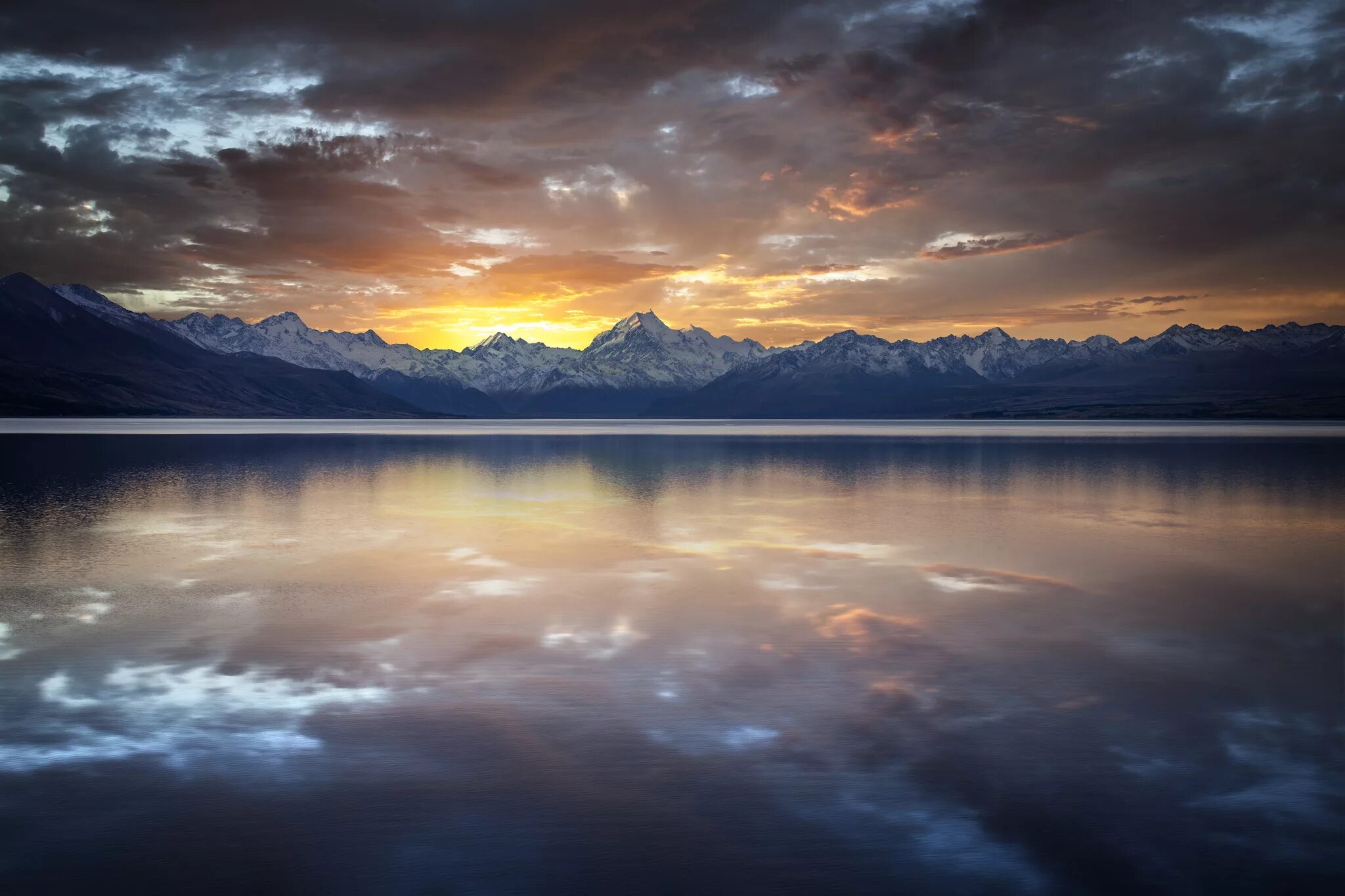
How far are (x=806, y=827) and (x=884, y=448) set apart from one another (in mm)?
115503

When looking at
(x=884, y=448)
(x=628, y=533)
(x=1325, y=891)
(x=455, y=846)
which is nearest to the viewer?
(x=1325, y=891)

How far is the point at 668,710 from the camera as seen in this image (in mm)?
15430

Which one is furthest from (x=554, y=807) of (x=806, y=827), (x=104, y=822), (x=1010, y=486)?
(x=1010, y=486)

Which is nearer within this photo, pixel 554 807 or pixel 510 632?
pixel 554 807

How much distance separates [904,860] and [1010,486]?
54390 millimetres

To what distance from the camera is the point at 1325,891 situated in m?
9.79

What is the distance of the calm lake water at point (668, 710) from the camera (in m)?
10.4

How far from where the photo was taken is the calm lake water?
1044 centimetres

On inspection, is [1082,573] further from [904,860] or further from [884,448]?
[884,448]

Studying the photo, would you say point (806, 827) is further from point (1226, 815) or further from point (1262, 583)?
point (1262, 583)

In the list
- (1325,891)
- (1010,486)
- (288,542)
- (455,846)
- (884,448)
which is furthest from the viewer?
(884,448)

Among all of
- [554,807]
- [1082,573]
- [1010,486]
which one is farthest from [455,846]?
[1010,486]

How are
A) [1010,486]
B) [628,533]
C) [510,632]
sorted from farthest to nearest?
[1010,486]
[628,533]
[510,632]

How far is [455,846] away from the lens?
417 inches
